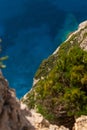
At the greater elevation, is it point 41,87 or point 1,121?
point 41,87

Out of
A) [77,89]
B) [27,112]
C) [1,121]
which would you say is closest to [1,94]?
[1,121]

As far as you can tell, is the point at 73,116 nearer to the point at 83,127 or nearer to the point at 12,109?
the point at 83,127

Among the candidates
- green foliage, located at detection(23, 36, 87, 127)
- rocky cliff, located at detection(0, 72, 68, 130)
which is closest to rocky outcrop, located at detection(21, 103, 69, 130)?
rocky cliff, located at detection(0, 72, 68, 130)

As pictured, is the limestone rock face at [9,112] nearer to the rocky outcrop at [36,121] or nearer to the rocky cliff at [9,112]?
the rocky cliff at [9,112]

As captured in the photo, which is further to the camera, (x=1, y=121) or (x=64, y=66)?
(x=64, y=66)

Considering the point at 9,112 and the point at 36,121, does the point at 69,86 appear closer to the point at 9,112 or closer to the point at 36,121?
the point at 36,121

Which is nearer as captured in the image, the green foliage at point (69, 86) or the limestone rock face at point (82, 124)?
the limestone rock face at point (82, 124)

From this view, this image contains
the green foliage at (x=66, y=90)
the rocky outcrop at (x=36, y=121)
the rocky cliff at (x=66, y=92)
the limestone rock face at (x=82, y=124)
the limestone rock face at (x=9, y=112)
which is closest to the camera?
the limestone rock face at (x=9, y=112)

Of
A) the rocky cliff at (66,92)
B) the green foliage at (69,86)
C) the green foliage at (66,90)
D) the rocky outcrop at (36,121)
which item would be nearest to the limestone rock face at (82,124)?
the rocky outcrop at (36,121)
